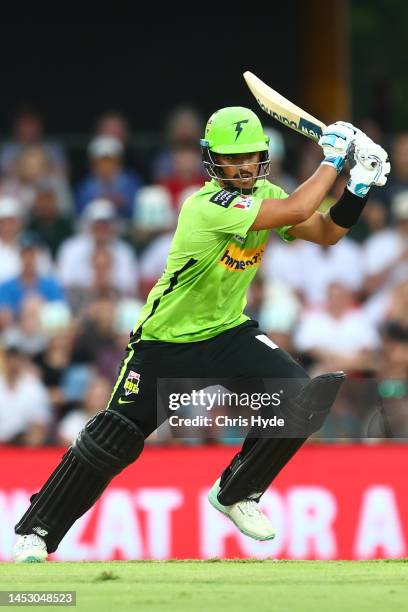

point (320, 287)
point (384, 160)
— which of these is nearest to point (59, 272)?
point (320, 287)

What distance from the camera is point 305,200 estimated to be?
6.43m

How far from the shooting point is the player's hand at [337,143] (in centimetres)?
657

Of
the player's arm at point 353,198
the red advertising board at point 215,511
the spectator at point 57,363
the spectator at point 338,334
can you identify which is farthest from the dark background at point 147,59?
the player's arm at point 353,198

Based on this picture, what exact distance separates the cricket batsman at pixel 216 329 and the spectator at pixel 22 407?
10.4 feet

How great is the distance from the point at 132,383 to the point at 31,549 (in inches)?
37.7

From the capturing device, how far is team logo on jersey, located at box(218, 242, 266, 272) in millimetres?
6676

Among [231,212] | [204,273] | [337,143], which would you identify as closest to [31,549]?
[204,273]

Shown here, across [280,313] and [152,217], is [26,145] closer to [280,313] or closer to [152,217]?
[152,217]

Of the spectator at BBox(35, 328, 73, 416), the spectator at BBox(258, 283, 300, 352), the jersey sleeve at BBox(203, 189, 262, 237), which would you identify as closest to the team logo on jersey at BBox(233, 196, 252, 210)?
the jersey sleeve at BBox(203, 189, 262, 237)

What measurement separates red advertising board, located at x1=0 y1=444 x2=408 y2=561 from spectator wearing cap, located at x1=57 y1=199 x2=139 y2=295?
255 centimetres

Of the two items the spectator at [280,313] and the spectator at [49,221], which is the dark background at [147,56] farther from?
the spectator at [280,313]

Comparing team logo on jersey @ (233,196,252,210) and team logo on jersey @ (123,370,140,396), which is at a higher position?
team logo on jersey @ (233,196,252,210)

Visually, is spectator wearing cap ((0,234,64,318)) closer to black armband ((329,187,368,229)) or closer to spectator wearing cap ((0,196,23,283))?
spectator wearing cap ((0,196,23,283))

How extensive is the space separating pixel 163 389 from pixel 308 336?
14.1 ft
